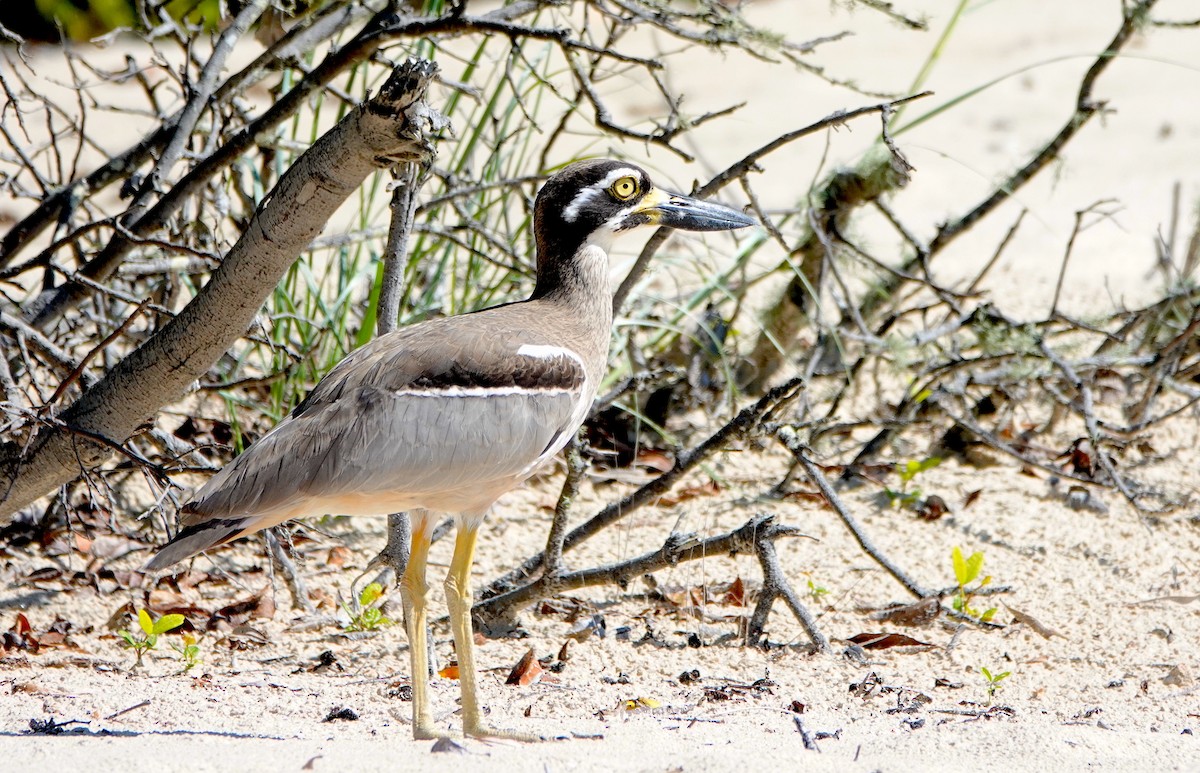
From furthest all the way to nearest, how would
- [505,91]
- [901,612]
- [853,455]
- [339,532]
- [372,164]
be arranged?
[505,91], [853,455], [339,532], [901,612], [372,164]

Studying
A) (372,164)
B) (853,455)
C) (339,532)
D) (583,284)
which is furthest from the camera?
(853,455)

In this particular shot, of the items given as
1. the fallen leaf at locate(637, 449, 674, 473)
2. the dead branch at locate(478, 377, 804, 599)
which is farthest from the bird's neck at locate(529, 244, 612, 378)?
the fallen leaf at locate(637, 449, 674, 473)

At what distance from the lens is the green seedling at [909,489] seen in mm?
5496

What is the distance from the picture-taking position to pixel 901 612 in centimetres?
452

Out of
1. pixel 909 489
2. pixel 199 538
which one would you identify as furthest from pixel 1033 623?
pixel 199 538

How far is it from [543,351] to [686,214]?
0.72m

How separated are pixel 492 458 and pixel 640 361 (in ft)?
7.36

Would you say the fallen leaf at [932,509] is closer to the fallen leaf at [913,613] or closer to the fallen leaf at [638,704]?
the fallen leaf at [913,613]

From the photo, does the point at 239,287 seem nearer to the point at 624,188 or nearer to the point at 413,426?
the point at 413,426

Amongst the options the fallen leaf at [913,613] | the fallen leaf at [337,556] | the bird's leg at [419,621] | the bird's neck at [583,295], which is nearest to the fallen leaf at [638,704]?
the bird's leg at [419,621]

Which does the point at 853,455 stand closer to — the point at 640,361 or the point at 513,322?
the point at 640,361

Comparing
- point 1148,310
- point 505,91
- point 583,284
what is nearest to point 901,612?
point 583,284

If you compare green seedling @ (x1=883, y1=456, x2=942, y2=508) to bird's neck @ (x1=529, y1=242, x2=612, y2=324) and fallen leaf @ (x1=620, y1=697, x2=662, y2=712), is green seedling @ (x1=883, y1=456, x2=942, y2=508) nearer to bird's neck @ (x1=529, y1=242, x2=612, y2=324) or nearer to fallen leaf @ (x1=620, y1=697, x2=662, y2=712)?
bird's neck @ (x1=529, y1=242, x2=612, y2=324)

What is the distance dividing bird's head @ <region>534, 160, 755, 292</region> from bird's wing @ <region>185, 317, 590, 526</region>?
17.6 inches
